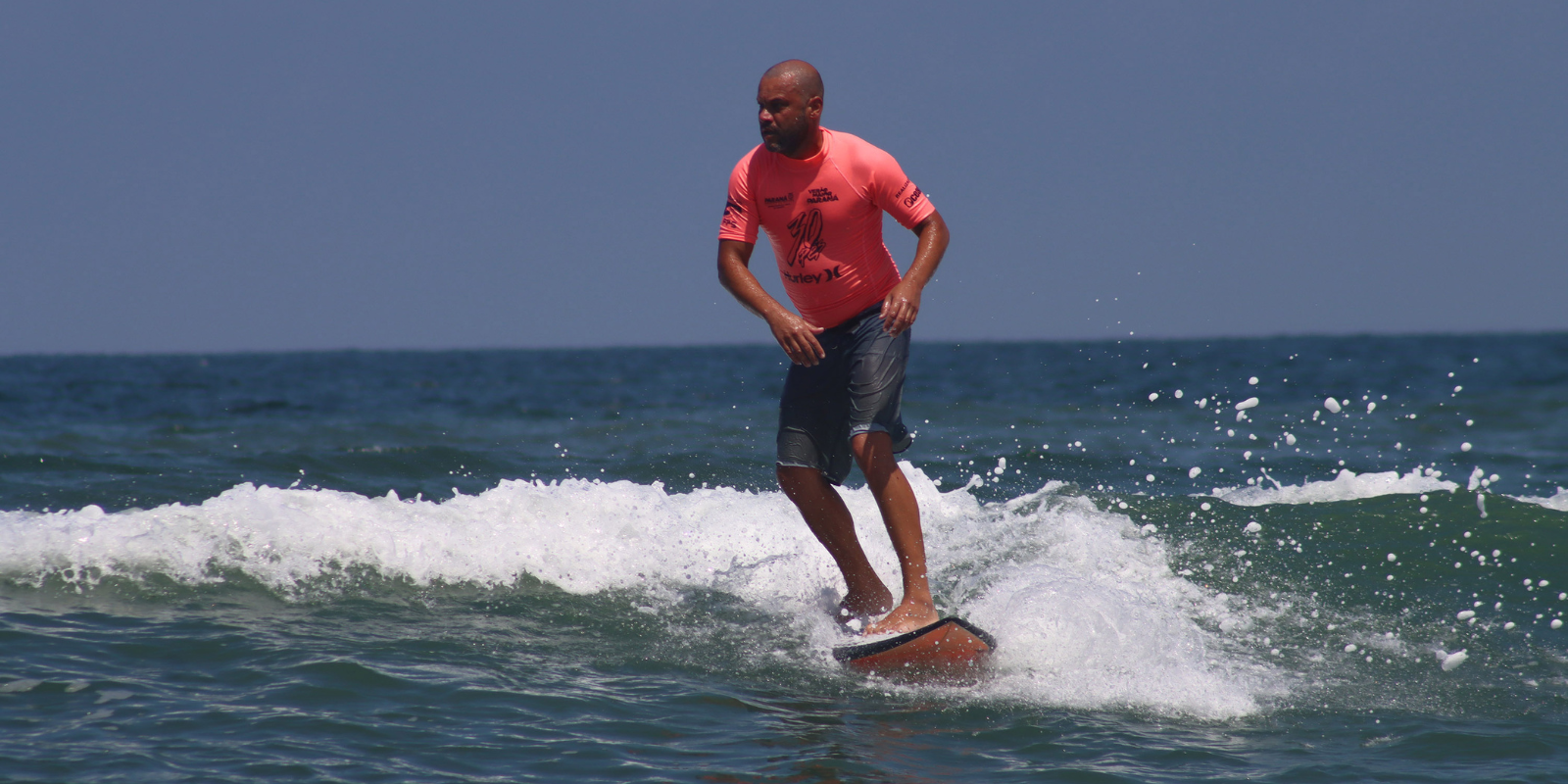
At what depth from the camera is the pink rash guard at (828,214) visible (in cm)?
471

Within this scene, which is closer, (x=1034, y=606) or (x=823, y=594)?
(x=1034, y=606)

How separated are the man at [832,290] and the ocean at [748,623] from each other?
656mm

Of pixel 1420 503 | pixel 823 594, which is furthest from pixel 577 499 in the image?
pixel 1420 503

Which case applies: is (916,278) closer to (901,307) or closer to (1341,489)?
(901,307)

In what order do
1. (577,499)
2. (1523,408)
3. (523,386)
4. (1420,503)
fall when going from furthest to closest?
1. (523,386)
2. (1523,408)
3. (1420,503)
4. (577,499)

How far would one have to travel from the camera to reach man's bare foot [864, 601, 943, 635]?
4.79 m

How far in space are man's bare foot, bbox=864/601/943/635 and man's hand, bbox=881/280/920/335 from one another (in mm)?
1157

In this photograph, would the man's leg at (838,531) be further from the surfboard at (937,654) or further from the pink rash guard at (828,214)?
the pink rash guard at (828,214)

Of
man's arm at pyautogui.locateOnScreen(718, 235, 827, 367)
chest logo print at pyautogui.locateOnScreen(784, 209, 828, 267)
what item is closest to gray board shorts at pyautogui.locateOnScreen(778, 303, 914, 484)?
man's arm at pyautogui.locateOnScreen(718, 235, 827, 367)

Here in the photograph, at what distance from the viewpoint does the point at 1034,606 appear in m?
4.84

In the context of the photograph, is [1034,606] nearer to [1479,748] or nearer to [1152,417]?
[1479,748]

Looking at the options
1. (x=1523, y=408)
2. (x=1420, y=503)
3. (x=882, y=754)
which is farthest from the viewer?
(x=1523, y=408)

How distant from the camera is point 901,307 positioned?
4.61 meters

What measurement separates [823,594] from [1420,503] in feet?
14.5
